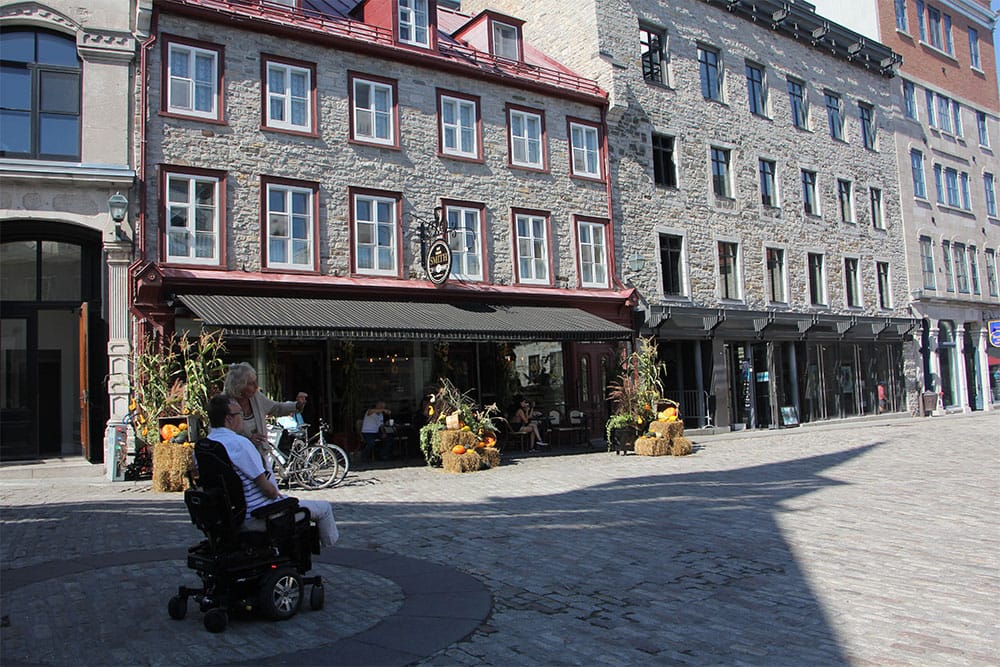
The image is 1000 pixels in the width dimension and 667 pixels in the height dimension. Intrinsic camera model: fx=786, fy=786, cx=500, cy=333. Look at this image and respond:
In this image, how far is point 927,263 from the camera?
3191 centimetres

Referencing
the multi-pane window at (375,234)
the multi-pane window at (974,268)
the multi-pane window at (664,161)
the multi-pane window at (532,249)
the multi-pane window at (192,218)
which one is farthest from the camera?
the multi-pane window at (974,268)

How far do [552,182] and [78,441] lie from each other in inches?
483

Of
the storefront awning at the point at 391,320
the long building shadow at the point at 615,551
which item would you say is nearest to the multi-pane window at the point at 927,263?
the storefront awning at the point at 391,320

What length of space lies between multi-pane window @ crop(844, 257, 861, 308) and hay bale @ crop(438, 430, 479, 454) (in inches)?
765

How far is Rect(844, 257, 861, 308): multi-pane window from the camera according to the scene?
28.5 meters

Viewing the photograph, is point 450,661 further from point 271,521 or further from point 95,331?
point 95,331

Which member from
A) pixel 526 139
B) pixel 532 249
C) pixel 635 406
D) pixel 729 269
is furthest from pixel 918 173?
pixel 635 406

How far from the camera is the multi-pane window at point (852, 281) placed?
28.5 meters

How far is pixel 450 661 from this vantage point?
416 cm

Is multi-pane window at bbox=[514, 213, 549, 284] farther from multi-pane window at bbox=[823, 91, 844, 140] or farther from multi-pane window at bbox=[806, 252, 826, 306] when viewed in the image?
multi-pane window at bbox=[823, 91, 844, 140]

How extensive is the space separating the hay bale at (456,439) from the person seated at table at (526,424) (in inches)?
164

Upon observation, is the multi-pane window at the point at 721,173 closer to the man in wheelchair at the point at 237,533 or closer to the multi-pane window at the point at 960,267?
the multi-pane window at the point at 960,267

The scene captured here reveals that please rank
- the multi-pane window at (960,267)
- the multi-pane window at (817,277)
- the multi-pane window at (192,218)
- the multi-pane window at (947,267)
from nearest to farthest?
1. the multi-pane window at (192,218)
2. the multi-pane window at (817,277)
3. the multi-pane window at (947,267)
4. the multi-pane window at (960,267)

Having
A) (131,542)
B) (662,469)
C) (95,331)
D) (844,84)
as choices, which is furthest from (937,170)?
(131,542)
